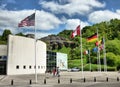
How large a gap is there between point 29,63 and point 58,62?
1070 inches

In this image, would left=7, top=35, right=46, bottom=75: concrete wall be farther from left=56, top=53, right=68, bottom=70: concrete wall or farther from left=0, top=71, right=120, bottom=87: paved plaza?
left=56, top=53, right=68, bottom=70: concrete wall

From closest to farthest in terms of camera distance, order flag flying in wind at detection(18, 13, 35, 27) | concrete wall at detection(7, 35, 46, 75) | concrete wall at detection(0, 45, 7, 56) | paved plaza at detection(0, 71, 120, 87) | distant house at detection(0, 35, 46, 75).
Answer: paved plaza at detection(0, 71, 120, 87) → flag flying in wind at detection(18, 13, 35, 27) → distant house at detection(0, 35, 46, 75) → concrete wall at detection(7, 35, 46, 75) → concrete wall at detection(0, 45, 7, 56)

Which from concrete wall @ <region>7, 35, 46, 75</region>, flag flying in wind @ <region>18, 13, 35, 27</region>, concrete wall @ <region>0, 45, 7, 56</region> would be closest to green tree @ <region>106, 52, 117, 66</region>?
concrete wall @ <region>7, 35, 46, 75</region>

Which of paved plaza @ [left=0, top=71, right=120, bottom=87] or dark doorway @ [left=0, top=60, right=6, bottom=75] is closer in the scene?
paved plaza @ [left=0, top=71, right=120, bottom=87]

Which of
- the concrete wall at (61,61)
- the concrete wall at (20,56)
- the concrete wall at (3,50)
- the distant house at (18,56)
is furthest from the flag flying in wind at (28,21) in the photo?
the concrete wall at (61,61)

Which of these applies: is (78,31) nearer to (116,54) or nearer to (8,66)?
(8,66)

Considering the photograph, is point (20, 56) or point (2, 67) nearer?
point (2, 67)

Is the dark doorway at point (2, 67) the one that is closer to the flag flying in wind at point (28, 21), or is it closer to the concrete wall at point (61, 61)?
the flag flying in wind at point (28, 21)

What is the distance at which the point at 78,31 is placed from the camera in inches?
1788

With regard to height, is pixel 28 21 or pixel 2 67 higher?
pixel 28 21

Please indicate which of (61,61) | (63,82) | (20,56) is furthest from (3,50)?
(61,61)

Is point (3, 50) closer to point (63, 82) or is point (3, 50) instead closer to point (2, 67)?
point (2, 67)

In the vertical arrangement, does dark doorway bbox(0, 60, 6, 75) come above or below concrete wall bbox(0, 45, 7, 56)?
below

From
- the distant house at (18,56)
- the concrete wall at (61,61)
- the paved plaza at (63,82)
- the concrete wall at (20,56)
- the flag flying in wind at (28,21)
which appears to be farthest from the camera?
the concrete wall at (61,61)
